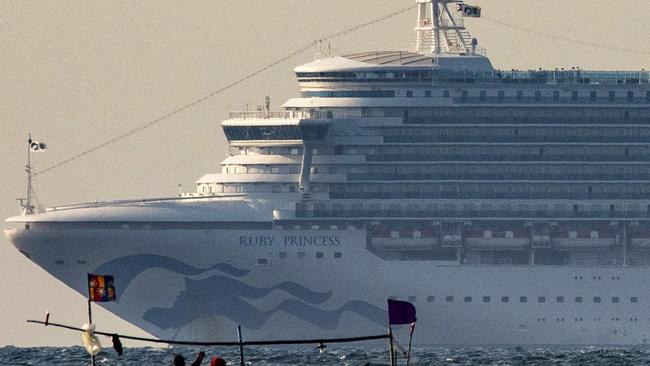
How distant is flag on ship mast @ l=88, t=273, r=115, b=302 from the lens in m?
76.8

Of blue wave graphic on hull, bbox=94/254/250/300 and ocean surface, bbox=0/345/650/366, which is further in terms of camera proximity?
blue wave graphic on hull, bbox=94/254/250/300

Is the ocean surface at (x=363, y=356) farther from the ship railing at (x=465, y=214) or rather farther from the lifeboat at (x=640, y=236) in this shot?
Answer: the ship railing at (x=465, y=214)

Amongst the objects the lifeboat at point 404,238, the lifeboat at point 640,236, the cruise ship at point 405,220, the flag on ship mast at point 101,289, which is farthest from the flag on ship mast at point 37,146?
the flag on ship mast at point 101,289

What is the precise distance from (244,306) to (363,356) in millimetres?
13724

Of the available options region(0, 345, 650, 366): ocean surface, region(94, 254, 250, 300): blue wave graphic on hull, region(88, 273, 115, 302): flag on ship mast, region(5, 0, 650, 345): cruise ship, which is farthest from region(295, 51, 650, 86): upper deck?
region(88, 273, 115, 302): flag on ship mast

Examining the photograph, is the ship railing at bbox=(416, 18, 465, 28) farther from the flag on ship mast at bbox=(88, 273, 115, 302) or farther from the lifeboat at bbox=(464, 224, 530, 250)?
the flag on ship mast at bbox=(88, 273, 115, 302)

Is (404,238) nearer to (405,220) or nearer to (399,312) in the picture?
(405,220)

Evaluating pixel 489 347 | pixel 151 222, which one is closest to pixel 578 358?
pixel 489 347

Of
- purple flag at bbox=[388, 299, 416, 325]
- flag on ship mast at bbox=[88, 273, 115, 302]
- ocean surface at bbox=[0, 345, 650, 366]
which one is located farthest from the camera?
ocean surface at bbox=[0, 345, 650, 366]

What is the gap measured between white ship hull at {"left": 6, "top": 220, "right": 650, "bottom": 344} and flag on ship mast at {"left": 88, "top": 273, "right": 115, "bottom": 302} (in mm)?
50677

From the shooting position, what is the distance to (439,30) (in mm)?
136125

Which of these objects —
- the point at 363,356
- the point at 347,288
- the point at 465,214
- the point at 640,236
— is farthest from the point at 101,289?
the point at 640,236

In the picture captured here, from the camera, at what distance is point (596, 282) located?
423 feet

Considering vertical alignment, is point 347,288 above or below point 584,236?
below
